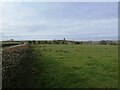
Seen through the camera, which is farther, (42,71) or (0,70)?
(42,71)

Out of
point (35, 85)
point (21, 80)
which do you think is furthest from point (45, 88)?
point (21, 80)

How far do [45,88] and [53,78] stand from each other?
2.41 m

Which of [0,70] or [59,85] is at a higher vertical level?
[0,70]

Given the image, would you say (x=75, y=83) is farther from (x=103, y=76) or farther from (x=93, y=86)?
(x=103, y=76)

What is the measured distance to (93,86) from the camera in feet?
44.1

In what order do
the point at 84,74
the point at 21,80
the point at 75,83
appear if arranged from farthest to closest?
the point at 84,74, the point at 75,83, the point at 21,80

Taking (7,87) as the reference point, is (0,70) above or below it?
above

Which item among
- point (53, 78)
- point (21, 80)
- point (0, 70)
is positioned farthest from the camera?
point (53, 78)

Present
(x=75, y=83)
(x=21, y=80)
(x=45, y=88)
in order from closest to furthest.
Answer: (x=21, y=80) → (x=45, y=88) → (x=75, y=83)

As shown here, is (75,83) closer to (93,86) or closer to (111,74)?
(93,86)

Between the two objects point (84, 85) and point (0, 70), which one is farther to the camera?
point (84, 85)

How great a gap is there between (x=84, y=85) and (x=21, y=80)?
3.18 metres

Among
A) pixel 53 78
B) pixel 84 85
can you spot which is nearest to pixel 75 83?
pixel 84 85

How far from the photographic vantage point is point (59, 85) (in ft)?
44.8
